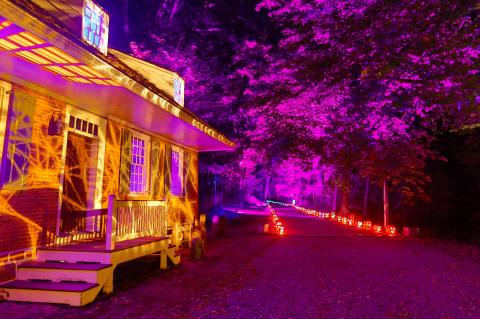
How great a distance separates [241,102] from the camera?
24062 millimetres

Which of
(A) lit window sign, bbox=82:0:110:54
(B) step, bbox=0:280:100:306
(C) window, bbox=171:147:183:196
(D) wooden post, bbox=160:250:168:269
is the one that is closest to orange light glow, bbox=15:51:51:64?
(A) lit window sign, bbox=82:0:110:54

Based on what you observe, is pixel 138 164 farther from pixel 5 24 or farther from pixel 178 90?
pixel 5 24

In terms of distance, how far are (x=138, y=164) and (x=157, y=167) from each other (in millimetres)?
857

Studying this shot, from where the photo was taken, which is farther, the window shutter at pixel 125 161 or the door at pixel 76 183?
the window shutter at pixel 125 161

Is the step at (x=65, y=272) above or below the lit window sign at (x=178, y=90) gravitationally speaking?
below

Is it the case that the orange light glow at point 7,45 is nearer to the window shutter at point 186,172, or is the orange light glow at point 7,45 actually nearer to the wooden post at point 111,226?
the wooden post at point 111,226

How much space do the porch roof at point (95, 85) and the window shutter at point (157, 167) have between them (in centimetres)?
50

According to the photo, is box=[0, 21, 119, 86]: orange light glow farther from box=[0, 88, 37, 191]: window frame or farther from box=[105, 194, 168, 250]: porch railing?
box=[105, 194, 168, 250]: porch railing

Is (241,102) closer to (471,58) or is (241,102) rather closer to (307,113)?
(307,113)

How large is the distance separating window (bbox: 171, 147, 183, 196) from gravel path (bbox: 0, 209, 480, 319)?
3.00 meters

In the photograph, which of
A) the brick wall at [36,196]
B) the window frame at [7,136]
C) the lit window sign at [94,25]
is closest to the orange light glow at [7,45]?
the window frame at [7,136]

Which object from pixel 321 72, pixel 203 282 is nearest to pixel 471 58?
pixel 321 72

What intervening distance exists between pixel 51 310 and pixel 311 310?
3.72 meters

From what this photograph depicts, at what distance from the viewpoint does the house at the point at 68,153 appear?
561cm
